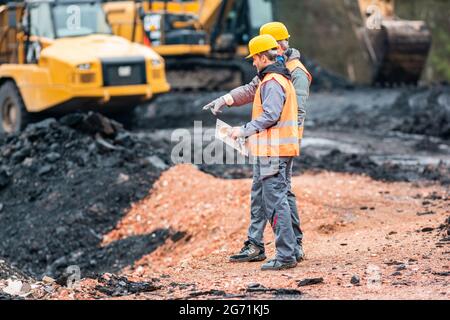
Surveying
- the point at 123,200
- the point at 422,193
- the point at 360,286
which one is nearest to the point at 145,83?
the point at 123,200

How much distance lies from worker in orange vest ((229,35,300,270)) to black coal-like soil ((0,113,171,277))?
378cm

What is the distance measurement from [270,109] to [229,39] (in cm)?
2044

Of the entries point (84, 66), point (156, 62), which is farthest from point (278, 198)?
point (156, 62)

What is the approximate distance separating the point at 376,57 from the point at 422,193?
1401 centimetres

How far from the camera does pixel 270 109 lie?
9.10 m

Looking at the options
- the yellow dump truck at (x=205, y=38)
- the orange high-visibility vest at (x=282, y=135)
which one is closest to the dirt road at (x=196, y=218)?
the orange high-visibility vest at (x=282, y=135)

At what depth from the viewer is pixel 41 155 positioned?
1606 cm

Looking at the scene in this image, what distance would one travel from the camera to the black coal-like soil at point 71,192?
13.2 meters

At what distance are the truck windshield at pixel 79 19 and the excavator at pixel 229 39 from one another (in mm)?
5356

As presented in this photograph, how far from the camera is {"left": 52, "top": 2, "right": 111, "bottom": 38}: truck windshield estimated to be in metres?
20.7

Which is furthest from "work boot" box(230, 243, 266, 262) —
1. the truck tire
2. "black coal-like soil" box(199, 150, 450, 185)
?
the truck tire

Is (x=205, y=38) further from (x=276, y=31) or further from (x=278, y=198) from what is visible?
(x=278, y=198)

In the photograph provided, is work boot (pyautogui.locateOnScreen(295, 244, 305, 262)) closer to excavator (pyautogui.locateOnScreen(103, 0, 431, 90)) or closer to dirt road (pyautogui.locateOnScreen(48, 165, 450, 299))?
dirt road (pyautogui.locateOnScreen(48, 165, 450, 299))
